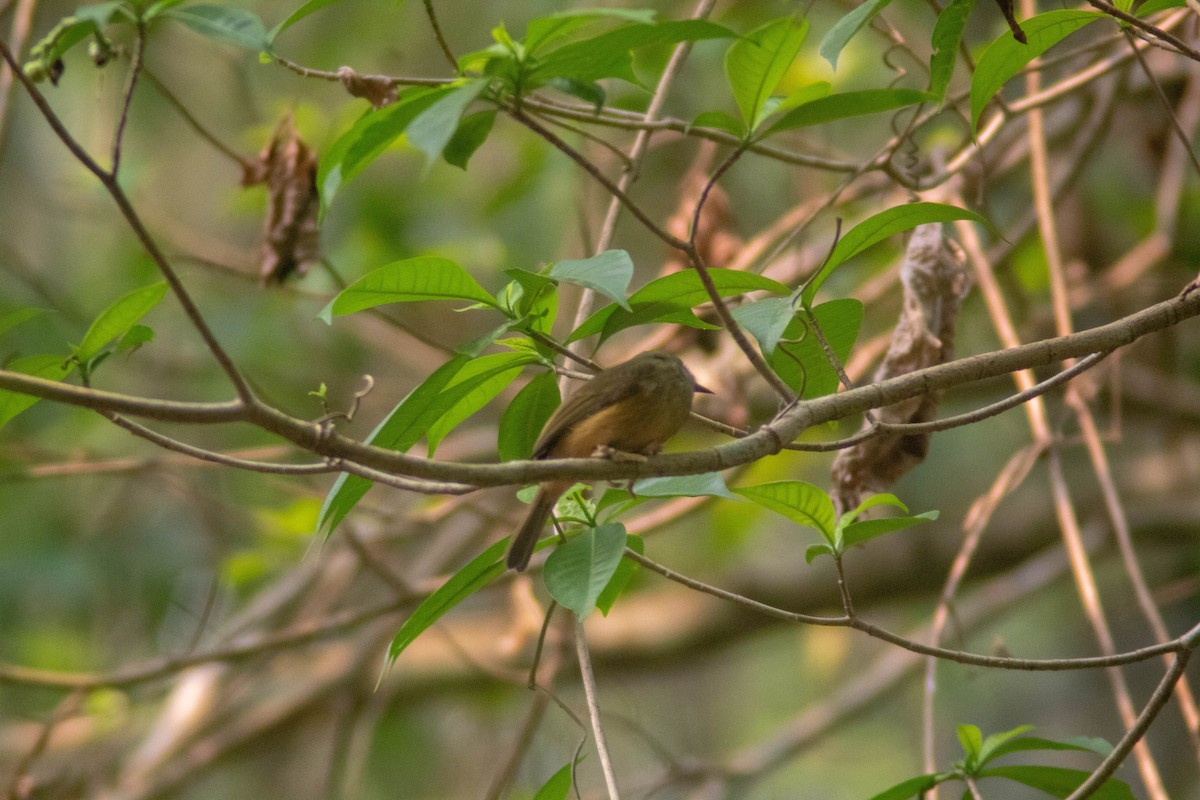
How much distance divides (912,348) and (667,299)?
644mm

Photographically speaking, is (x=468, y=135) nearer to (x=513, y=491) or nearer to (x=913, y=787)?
(x=913, y=787)

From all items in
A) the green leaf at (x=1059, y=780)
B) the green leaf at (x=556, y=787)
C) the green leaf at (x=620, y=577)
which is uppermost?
the green leaf at (x=620, y=577)

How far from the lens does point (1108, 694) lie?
16.0 ft

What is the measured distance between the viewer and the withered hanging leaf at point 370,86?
6.38 ft

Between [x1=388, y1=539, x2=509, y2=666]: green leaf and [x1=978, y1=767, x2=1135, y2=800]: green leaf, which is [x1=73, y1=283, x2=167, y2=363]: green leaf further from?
[x1=978, y1=767, x2=1135, y2=800]: green leaf

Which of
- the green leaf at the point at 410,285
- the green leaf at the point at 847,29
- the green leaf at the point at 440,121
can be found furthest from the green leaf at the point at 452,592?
the green leaf at the point at 847,29

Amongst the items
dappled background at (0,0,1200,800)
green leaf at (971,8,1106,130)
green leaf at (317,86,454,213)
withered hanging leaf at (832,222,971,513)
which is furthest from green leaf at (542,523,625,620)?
dappled background at (0,0,1200,800)

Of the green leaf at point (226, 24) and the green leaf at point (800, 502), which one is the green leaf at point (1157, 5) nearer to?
the green leaf at point (800, 502)

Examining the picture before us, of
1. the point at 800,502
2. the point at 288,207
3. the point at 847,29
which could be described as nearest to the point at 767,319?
the point at 800,502

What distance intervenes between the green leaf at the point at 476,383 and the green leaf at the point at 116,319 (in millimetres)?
421

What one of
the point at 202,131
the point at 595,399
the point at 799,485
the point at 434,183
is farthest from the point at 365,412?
the point at 799,485

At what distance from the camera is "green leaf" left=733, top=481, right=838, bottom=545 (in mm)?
1617

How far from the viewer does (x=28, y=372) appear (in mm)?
1737

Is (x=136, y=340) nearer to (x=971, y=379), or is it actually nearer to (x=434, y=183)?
(x=971, y=379)
